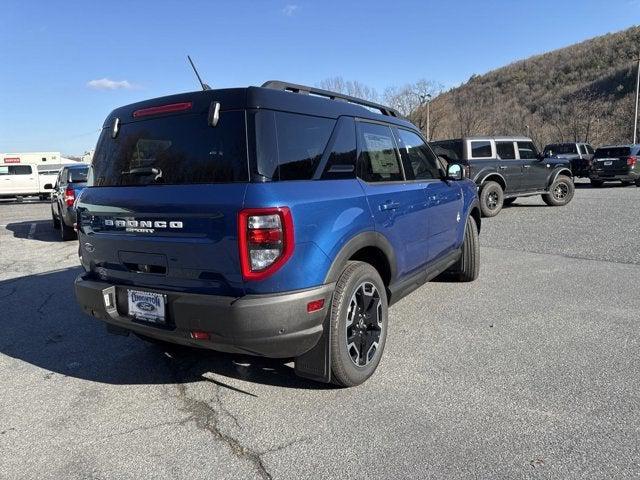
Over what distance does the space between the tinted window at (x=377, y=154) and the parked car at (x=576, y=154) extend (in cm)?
2124

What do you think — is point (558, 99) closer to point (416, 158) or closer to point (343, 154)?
point (416, 158)

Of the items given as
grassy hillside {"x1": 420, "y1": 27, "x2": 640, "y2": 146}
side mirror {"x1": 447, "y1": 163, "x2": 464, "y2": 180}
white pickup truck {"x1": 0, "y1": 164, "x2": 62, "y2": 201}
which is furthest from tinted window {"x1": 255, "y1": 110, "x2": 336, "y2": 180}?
grassy hillside {"x1": 420, "y1": 27, "x2": 640, "y2": 146}

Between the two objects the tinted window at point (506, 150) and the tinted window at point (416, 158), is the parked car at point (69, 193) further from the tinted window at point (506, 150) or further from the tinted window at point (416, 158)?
the tinted window at point (506, 150)

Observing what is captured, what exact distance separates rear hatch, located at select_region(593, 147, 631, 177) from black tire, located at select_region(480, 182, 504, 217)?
10.0 metres

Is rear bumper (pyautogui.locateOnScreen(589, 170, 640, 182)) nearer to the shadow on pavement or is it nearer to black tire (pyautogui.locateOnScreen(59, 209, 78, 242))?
black tire (pyautogui.locateOnScreen(59, 209, 78, 242))

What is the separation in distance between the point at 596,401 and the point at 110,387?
326 centimetres

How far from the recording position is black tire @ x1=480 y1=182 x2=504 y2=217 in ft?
39.4

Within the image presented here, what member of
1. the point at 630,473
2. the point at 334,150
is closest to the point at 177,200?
the point at 334,150

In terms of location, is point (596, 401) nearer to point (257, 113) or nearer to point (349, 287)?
point (349, 287)

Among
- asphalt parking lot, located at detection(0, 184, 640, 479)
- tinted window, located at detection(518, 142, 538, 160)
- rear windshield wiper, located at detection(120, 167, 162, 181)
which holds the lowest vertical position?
asphalt parking lot, located at detection(0, 184, 640, 479)

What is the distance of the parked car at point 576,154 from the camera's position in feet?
75.2

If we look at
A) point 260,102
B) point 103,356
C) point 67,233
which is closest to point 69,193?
point 67,233

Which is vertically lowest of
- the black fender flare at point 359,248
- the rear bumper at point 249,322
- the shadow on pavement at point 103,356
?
the shadow on pavement at point 103,356

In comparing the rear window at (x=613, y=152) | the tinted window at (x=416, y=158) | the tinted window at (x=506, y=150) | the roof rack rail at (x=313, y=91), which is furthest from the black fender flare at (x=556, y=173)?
the roof rack rail at (x=313, y=91)
